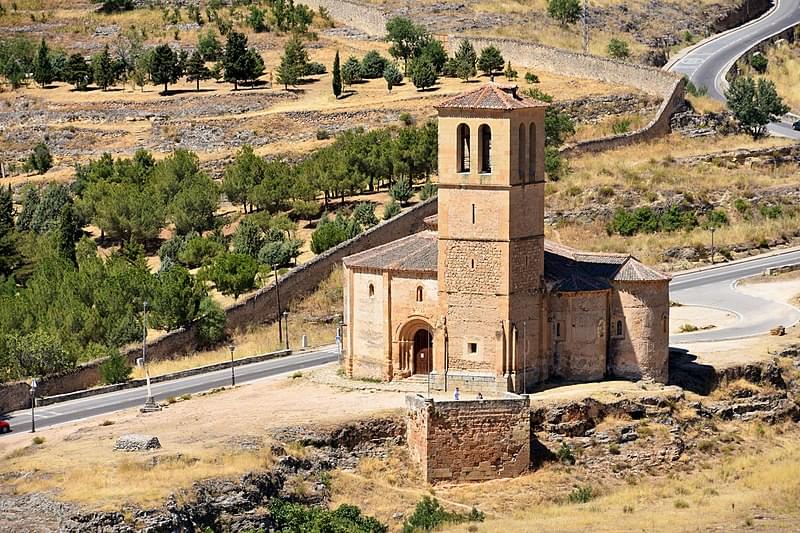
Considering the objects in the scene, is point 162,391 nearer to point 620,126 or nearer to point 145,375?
point 145,375

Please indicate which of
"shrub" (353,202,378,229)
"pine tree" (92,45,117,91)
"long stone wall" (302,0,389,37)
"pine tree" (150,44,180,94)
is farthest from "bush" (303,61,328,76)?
"shrub" (353,202,378,229)

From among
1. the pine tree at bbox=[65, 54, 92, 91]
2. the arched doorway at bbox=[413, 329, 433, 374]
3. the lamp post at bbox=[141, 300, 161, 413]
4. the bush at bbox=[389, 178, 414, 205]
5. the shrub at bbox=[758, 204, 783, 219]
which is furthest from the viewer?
the pine tree at bbox=[65, 54, 92, 91]

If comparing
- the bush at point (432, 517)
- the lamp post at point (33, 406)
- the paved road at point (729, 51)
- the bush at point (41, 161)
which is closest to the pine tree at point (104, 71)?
the bush at point (41, 161)

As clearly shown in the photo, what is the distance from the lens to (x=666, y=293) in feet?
188

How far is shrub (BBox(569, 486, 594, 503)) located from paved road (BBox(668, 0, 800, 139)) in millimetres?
41250

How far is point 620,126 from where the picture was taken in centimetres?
8812

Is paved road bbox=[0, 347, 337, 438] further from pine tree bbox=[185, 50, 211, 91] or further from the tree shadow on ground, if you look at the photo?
pine tree bbox=[185, 50, 211, 91]

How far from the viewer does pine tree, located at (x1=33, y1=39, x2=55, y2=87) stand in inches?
4126

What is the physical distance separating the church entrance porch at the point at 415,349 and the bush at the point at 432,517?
6911mm

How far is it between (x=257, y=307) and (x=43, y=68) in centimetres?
4045

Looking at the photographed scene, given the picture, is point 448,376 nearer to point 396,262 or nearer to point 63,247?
point 396,262

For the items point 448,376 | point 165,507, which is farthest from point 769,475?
point 165,507

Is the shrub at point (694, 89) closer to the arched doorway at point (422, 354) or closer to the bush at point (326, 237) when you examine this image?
the bush at point (326, 237)

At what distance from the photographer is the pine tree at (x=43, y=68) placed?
10481cm
